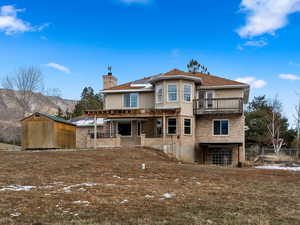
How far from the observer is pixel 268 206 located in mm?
8328

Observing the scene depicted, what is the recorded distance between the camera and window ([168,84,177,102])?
26.2 meters

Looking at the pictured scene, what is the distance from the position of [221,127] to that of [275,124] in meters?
22.2

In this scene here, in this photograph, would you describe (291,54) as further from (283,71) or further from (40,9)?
(40,9)

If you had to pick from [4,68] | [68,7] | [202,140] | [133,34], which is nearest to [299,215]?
[202,140]

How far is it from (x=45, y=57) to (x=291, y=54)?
2841 cm

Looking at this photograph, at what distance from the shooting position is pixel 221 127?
27219mm

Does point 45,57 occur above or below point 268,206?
above

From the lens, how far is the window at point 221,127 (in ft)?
89.0

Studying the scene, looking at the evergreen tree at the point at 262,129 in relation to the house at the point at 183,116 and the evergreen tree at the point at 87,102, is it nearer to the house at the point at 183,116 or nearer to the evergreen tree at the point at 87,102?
the house at the point at 183,116

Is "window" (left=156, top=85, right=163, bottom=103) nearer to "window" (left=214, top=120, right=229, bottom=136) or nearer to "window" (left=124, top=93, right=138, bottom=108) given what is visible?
"window" (left=124, top=93, right=138, bottom=108)

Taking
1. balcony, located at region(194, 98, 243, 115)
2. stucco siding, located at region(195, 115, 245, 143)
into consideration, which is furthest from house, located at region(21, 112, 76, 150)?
stucco siding, located at region(195, 115, 245, 143)

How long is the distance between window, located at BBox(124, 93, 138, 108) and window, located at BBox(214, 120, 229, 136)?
7290mm

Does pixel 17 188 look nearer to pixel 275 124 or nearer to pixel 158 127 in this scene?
pixel 158 127

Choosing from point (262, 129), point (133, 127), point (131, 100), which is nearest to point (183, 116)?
point (133, 127)
